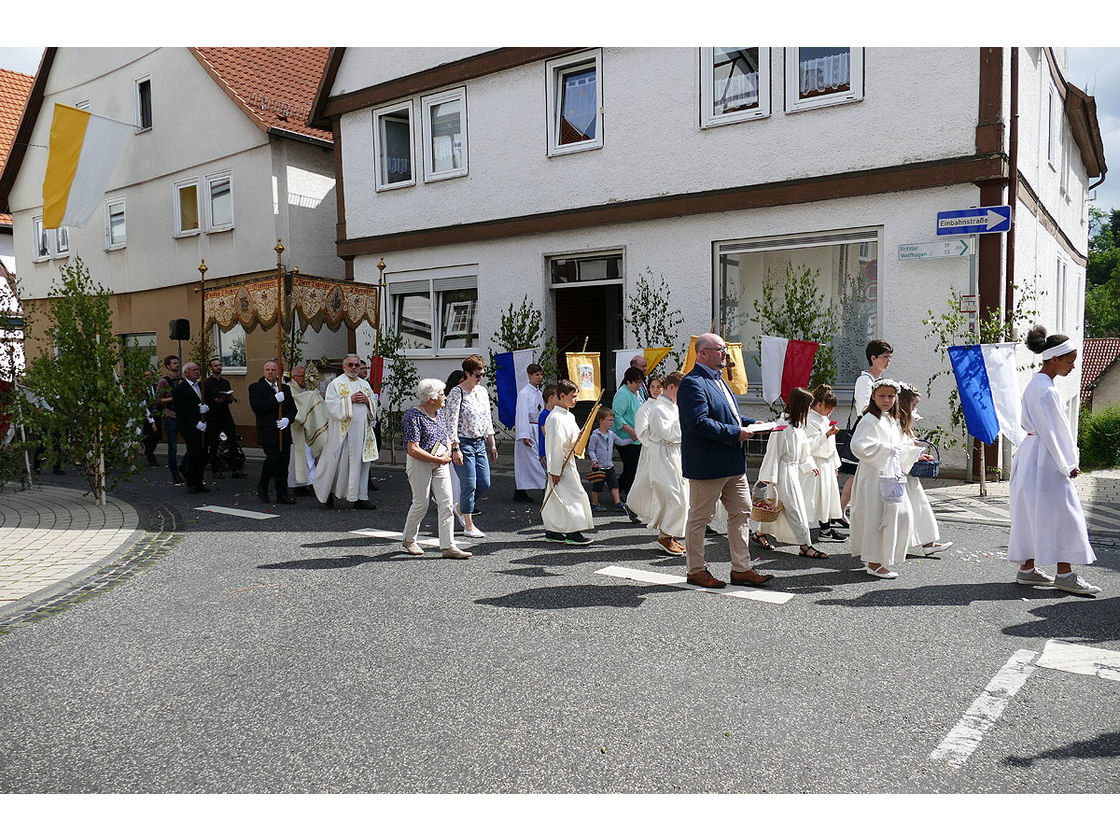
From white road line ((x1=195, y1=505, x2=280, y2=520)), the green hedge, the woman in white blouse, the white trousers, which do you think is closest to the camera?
the white trousers

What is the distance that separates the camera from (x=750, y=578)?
21.9 feet

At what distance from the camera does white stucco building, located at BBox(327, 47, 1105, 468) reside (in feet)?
38.9

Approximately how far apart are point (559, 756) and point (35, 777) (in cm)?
223

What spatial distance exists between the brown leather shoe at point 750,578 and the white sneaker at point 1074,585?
2037 mm

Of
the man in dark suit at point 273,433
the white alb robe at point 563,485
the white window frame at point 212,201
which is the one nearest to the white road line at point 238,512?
the man in dark suit at point 273,433

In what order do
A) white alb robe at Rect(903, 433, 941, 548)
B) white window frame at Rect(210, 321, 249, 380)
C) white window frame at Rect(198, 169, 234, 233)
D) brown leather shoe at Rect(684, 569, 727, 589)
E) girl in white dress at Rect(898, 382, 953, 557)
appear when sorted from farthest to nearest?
white window frame at Rect(198, 169, 234, 233), white window frame at Rect(210, 321, 249, 380), white alb robe at Rect(903, 433, 941, 548), girl in white dress at Rect(898, 382, 953, 557), brown leather shoe at Rect(684, 569, 727, 589)

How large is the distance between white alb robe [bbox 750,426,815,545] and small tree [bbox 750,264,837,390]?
14.6 feet

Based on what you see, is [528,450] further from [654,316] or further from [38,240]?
[38,240]

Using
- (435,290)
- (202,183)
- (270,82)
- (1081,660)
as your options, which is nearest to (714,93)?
(435,290)

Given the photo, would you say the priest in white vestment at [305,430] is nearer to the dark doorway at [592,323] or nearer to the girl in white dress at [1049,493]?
the dark doorway at [592,323]

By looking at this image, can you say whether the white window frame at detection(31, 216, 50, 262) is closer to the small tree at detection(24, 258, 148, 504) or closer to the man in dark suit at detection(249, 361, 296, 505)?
the small tree at detection(24, 258, 148, 504)

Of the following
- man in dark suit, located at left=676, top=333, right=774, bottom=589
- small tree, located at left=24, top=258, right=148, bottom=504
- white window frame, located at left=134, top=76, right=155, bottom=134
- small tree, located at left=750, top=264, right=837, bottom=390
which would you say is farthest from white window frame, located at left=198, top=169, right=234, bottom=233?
man in dark suit, located at left=676, top=333, right=774, bottom=589

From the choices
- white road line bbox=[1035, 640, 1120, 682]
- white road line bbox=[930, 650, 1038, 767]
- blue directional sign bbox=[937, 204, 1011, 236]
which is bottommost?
white road line bbox=[1035, 640, 1120, 682]

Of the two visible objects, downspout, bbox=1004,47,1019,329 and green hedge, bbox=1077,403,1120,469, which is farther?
green hedge, bbox=1077,403,1120,469
